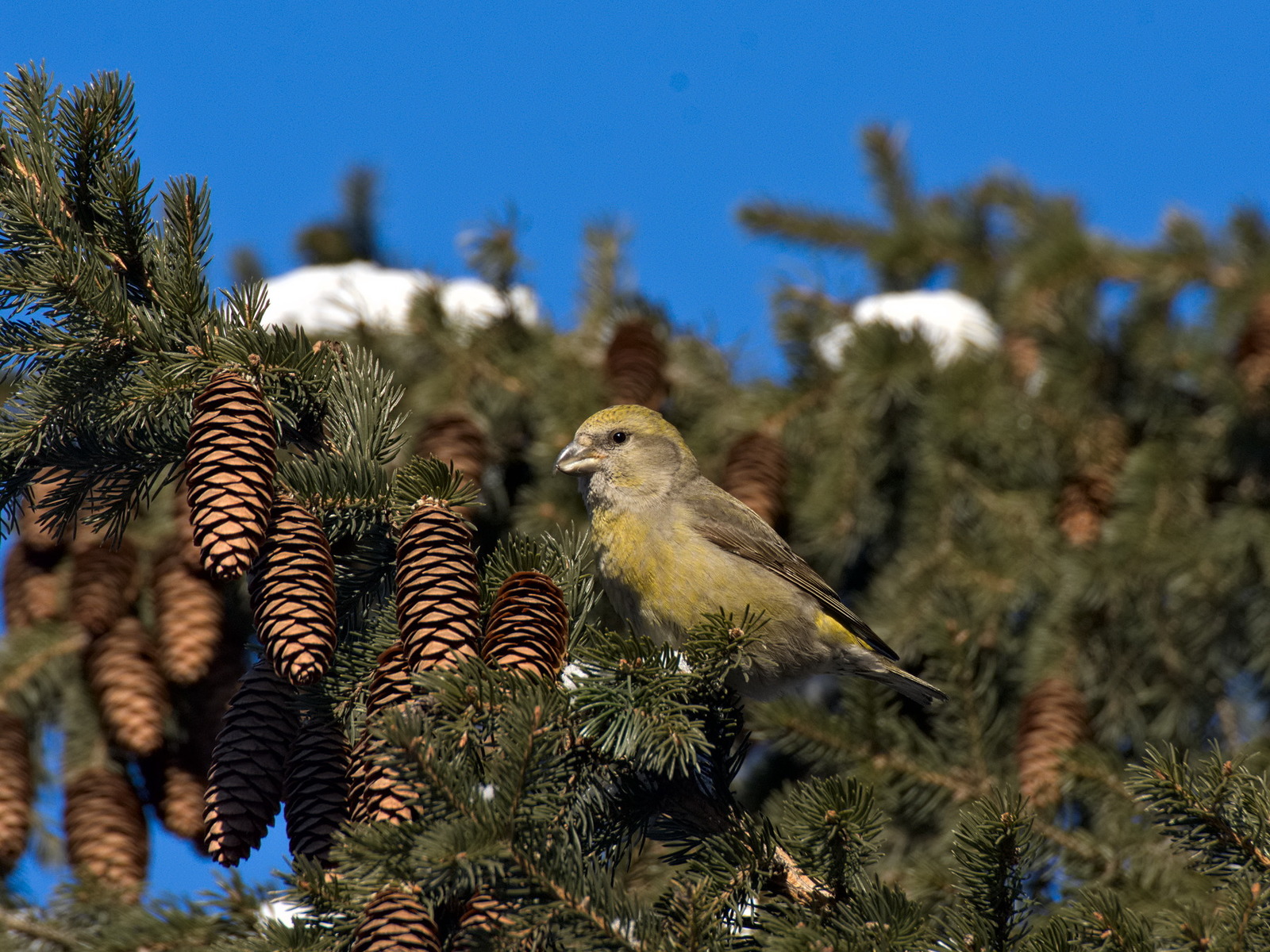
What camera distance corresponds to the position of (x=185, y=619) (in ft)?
13.5

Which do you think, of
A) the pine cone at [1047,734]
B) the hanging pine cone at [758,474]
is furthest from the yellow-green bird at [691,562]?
the pine cone at [1047,734]

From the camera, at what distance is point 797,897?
2475mm

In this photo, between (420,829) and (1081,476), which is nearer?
(420,829)

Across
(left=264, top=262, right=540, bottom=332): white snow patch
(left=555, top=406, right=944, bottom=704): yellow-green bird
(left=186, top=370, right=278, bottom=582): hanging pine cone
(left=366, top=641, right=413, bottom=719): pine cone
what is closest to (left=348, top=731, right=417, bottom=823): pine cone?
(left=366, top=641, right=413, bottom=719): pine cone

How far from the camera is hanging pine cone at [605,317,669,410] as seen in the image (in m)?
4.96

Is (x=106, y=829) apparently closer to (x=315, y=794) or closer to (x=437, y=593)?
(x=315, y=794)

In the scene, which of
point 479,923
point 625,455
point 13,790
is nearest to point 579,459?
point 625,455

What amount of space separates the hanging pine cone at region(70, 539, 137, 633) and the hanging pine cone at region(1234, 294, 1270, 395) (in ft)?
13.7

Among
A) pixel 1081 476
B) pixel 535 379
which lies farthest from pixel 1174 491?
pixel 535 379

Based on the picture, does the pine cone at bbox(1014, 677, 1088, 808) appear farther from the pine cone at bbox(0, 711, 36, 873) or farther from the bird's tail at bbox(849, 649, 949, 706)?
the pine cone at bbox(0, 711, 36, 873)

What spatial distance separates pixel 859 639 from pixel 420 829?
2602mm

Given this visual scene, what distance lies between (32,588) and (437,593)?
278 centimetres

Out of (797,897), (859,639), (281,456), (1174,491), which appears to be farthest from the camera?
(1174,491)

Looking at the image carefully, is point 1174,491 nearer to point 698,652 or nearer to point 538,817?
point 698,652
